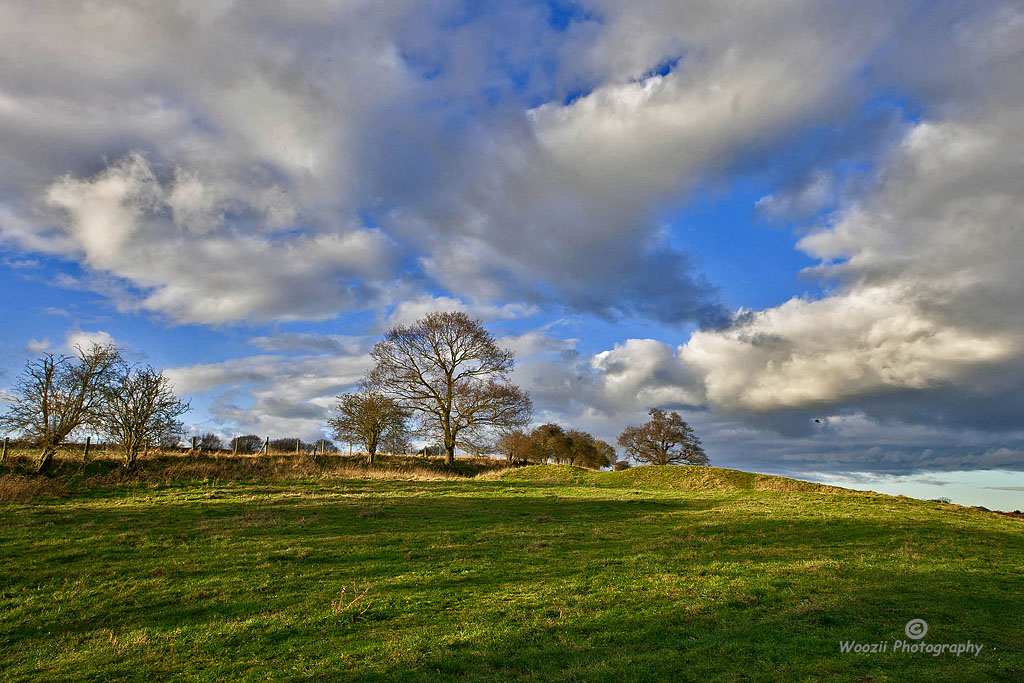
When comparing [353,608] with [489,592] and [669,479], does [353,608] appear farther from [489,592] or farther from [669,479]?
[669,479]

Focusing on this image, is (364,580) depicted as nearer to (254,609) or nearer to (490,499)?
(254,609)

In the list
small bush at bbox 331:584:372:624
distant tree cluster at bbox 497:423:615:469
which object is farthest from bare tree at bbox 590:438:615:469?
small bush at bbox 331:584:372:624

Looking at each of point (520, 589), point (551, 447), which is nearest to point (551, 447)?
point (551, 447)

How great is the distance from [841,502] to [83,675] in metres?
32.6

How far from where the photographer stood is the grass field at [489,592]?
7922 millimetres

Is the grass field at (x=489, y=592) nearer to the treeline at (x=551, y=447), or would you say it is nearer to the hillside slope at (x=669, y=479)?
the hillside slope at (x=669, y=479)

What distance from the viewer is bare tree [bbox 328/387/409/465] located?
48.9 metres

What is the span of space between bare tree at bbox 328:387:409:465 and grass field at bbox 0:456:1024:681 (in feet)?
83.1

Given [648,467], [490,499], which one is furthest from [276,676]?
[648,467]

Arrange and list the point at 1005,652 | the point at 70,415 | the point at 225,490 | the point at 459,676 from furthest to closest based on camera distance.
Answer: the point at 70,415 < the point at 225,490 < the point at 1005,652 < the point at 459,676

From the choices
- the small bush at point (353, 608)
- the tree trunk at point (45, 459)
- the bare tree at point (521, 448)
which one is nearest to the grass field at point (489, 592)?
the small bush at point (353, 608)

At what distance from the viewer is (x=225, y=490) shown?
28047 millimetres

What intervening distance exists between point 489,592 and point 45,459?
37291mm

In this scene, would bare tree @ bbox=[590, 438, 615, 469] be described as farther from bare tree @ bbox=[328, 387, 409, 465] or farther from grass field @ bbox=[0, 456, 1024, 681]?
grass field @ bbox=[0, 456, 1024, 681]
